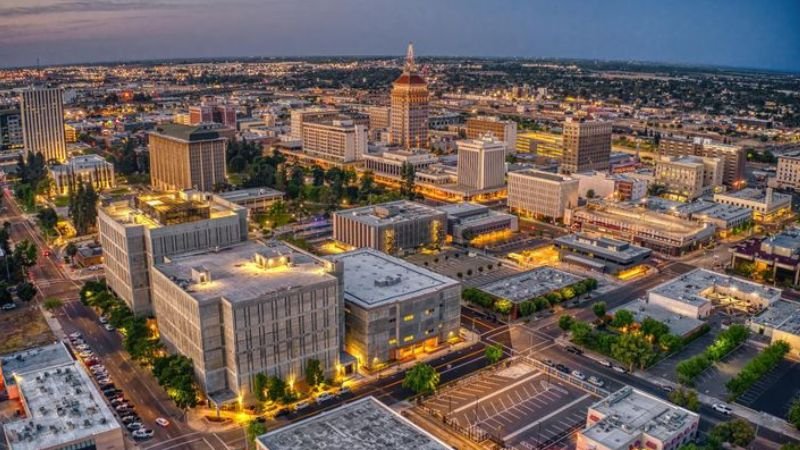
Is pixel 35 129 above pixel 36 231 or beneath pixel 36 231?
above

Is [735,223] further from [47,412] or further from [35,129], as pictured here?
[35,129]

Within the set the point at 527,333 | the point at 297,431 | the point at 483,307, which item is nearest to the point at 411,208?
the point at 483,307

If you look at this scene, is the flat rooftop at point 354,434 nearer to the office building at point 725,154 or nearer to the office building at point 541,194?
the office building at point 541,194

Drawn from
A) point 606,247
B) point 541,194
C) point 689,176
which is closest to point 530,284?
point 606,247

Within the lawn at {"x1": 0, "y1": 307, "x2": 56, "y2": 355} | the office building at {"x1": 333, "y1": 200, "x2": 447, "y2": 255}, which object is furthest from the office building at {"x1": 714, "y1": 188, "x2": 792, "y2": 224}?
the lawn at {"x1": 0, "y1": 307, "x2": 56, "y2": 355}

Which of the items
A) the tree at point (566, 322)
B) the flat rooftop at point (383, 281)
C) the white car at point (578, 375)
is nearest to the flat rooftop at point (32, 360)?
the flat rooftop at point (383, 281)

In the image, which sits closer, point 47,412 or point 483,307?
point 47,412
